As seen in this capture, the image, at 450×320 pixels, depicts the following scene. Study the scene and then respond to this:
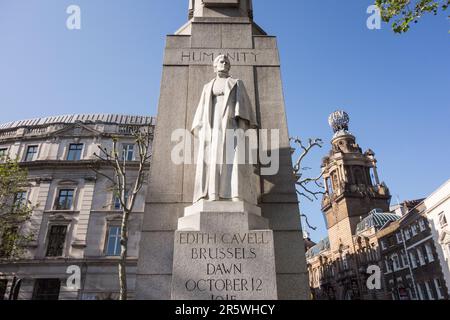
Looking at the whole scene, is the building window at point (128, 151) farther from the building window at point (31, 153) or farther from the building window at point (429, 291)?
the building window at point (429, 291)

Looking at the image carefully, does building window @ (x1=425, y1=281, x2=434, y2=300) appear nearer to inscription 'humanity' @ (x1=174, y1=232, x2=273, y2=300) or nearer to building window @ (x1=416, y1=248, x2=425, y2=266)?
building window @ (x1=416, y1=248, x2=425, y2=266)

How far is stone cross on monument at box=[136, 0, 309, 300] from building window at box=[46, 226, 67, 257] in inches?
1141

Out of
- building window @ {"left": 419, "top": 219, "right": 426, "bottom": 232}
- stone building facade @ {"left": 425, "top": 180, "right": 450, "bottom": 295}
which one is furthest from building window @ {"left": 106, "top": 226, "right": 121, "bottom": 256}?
building window @ {"left": 419, "top": 219, "right": 426, "bottom": 232}

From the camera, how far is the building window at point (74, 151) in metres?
37.6

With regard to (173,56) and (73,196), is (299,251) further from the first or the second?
(73,196)

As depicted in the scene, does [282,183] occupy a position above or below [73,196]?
below

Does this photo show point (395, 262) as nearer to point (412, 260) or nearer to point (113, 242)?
point (412, 260)

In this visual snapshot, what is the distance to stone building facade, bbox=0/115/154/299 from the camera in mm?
30641

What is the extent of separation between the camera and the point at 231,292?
18.0 feet

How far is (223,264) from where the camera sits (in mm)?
5691

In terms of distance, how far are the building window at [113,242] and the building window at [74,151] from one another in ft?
32.0

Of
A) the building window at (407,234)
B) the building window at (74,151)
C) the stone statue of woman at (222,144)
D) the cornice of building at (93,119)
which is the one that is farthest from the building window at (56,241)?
the building window at (407,234)

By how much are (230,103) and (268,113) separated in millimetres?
1970
